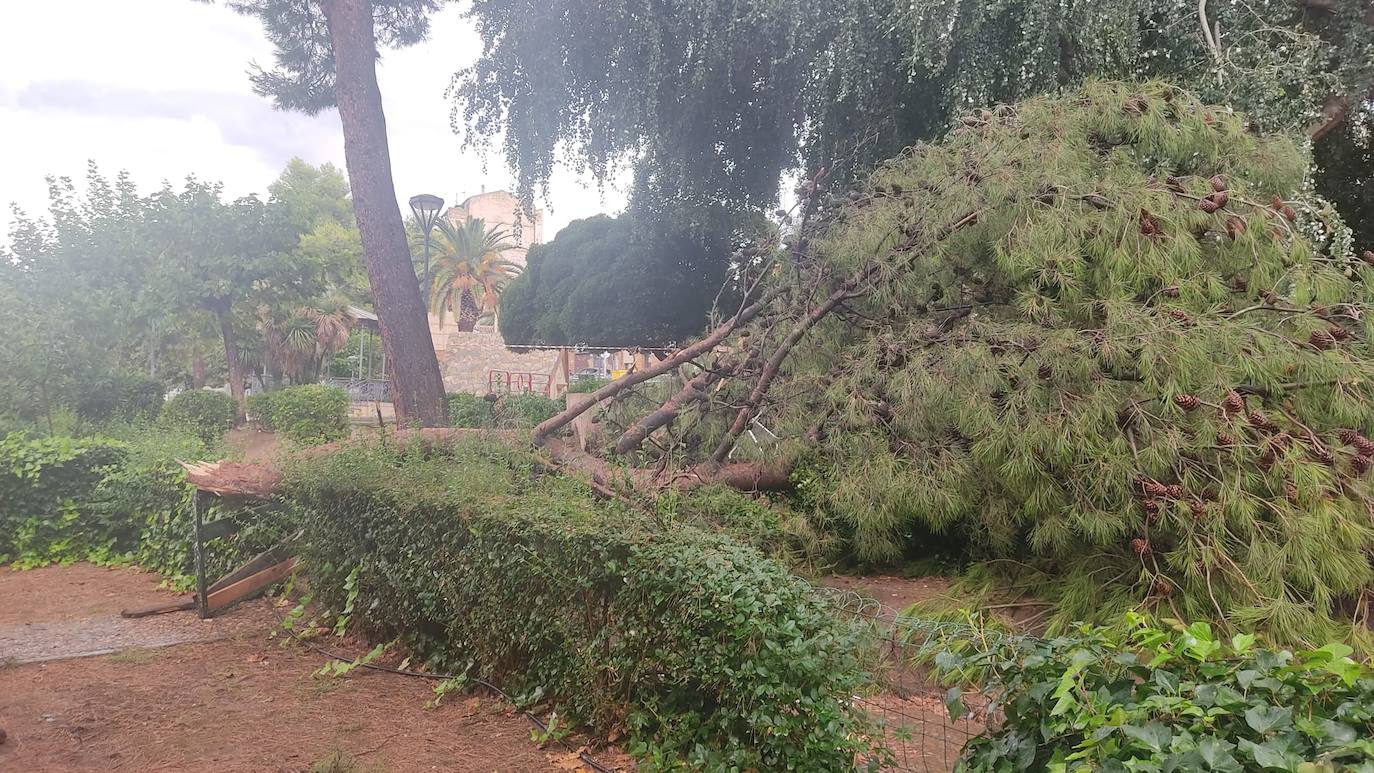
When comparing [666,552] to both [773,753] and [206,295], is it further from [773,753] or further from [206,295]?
[206,295]

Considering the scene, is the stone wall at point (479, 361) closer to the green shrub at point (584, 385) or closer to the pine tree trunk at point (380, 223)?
the green shrub at point (584, 385)

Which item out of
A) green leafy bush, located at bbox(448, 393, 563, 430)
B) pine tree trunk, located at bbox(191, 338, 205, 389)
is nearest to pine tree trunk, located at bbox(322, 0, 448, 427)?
green leafy bush, located at bbox(448, 393, 563, 430)

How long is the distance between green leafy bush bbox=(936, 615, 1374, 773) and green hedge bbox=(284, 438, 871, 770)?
779 millimetres

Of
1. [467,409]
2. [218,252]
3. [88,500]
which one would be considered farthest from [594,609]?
[218,252]

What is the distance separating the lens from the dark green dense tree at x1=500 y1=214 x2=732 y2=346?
17.0m

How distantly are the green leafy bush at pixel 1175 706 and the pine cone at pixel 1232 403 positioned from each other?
8.75ft

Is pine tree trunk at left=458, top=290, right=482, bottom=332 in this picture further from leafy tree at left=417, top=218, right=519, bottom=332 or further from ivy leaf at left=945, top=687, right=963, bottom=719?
ivy leaf at left=945, top=687, right=963, bottom=719

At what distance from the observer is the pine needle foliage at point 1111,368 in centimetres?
402

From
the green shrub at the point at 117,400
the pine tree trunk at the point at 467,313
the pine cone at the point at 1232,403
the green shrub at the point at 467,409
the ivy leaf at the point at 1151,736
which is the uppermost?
the pine tree trunk at the point at 467,313

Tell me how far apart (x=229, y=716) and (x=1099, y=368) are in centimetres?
470

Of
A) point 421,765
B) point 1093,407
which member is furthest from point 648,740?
point 1093,407

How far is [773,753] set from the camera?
8.80 feet

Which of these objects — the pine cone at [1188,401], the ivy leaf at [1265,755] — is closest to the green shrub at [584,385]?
the pine cone at [1188,401]

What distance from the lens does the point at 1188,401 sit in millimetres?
4113
